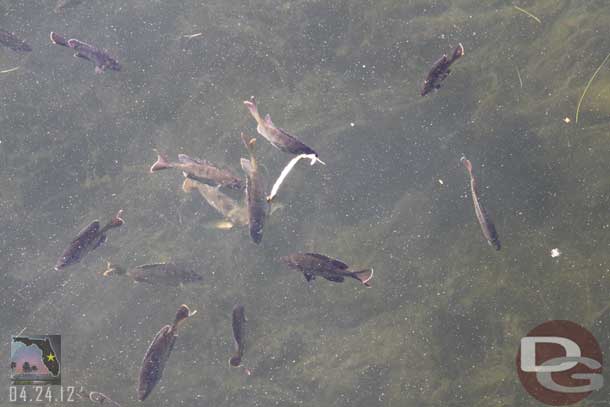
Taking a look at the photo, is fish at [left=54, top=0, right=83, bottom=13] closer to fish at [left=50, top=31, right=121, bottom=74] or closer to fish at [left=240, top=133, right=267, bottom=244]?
fish at [left=50, top=31, right=121, bottom=74]

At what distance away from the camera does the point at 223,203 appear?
523 centimetres

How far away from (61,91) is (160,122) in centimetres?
129

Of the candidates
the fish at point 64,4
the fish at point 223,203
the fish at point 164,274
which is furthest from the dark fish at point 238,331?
the fish at point 64,4

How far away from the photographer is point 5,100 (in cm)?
557

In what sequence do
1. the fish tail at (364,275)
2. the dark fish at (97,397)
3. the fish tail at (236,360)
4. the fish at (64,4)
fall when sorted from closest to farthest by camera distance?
the fish tail at (364,275) < the fish tail at (236,360) < the dark fish at (97,397) < the fish at (64,4)

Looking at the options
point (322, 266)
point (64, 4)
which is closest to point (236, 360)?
point (322, 266)

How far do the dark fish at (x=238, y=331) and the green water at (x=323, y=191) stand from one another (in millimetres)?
271

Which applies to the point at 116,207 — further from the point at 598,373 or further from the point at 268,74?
the point at 598,373

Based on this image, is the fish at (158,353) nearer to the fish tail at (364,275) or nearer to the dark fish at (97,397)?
the dark fish at (97,397)

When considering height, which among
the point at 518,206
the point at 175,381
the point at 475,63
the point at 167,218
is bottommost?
the point at 175,381

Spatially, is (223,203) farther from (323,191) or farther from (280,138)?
(280,138)

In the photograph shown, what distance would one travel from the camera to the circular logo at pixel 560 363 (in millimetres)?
4859

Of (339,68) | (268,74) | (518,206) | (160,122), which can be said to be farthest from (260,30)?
(518,206)

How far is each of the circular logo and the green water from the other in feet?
0.42
